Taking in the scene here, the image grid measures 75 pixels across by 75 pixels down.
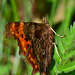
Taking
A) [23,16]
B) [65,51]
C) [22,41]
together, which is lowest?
[65,51]

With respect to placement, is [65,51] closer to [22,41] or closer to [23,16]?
[22,41]

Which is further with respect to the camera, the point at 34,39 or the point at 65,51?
the point at 34,39

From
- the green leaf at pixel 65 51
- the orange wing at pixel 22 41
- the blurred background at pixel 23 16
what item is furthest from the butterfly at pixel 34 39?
the blurred background at pixel 23 16

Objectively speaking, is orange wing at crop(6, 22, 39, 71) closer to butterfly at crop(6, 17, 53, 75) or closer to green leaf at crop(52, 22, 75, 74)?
butterfly at crop(6, 17, 53, 75)

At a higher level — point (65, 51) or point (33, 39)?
point (33, 39)

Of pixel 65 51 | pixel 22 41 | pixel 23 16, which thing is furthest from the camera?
pixel 23 16

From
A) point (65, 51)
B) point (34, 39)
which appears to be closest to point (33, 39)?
point (34, 39)

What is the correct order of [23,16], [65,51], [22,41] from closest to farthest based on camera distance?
[65,51], [22,41], [23,16]
